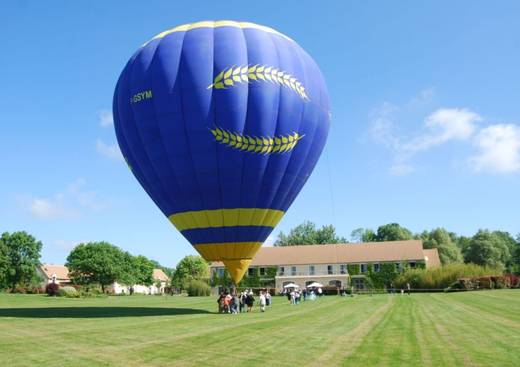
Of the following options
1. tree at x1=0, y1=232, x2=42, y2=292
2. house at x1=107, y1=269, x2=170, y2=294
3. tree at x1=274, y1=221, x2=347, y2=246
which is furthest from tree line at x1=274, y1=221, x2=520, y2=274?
tree at x1=0, y1=232, x2=42, y2=292

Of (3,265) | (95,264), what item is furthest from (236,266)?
(95,264)

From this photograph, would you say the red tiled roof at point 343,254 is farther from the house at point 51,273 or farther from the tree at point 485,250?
the house at point 51,273

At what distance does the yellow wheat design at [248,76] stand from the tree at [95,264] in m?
78.9

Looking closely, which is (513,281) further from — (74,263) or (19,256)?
(19,256)

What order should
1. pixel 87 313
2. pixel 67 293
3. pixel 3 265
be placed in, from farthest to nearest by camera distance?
1. pixel 3 265
2. pixel 67 293
3. pixel 87 313

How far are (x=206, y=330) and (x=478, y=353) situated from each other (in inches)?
425

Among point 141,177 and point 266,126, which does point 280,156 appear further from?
point 141,177

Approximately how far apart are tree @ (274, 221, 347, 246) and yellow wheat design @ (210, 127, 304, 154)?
350 feet

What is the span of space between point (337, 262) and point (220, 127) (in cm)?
6017

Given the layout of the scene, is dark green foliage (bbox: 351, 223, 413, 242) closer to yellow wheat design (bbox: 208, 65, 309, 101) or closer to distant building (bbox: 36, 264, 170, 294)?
distant building (bbox: 36, 264, 170, 294)

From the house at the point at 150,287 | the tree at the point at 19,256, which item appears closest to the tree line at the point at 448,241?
the house at the point at 150,287

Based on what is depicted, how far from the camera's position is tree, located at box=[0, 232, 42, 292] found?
91688mm

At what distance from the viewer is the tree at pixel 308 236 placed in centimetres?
13450

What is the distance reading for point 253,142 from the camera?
2784 cm
